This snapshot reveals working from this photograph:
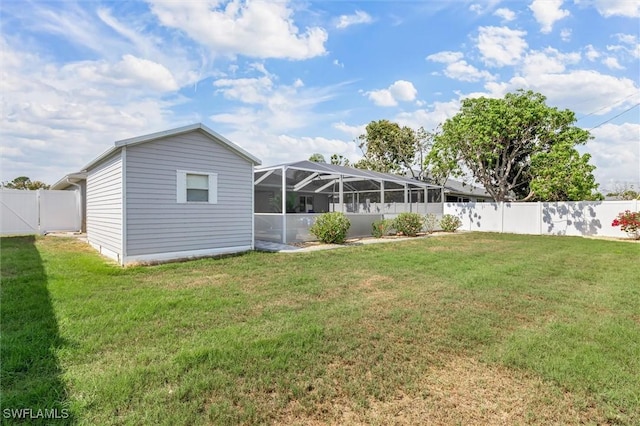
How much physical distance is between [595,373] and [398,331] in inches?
68.0

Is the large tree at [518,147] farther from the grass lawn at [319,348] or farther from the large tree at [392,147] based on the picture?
the grass lawn at [319,348]

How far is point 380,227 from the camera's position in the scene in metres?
14.4

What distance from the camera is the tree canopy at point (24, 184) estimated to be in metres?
30.4

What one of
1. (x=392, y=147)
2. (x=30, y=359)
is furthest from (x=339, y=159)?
(x=30, y=359)

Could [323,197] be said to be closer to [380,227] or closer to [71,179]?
[380,227]

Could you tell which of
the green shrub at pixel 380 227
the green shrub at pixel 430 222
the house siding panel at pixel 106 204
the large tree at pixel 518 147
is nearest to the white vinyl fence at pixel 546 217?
the large tree at pixel 518 147

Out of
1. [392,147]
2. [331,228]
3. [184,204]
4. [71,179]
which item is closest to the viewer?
[184,204]

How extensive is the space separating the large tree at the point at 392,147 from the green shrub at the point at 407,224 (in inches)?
539

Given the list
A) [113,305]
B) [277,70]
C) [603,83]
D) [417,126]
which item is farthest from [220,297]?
[417,126]

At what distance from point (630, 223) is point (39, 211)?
24988mm

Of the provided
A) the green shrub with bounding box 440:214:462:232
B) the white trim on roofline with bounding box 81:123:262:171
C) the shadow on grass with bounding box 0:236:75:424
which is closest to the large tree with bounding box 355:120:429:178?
the green shrub with bounding box 440:214:462:232

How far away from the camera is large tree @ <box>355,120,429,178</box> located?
2862 centimetres

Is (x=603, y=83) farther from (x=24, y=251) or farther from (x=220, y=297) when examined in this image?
(x=24, y=251)

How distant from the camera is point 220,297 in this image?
16.7 ft
